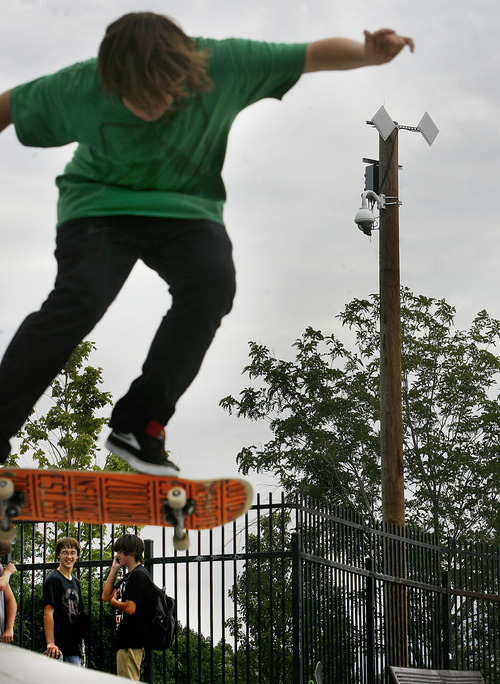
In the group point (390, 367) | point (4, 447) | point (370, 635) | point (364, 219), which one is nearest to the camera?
point (4, 447)

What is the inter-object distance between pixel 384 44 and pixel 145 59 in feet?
3.08

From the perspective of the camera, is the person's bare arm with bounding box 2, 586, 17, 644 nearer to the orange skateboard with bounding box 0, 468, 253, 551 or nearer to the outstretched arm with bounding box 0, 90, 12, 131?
the orange skateboard with bounding box 0, 468, 253, 551

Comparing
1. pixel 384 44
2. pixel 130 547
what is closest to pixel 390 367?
pixel 130 547

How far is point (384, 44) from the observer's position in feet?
13.3

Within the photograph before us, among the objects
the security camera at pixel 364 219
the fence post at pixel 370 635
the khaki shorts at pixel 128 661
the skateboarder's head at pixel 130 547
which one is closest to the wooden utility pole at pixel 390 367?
the security camera at pixel 364 219

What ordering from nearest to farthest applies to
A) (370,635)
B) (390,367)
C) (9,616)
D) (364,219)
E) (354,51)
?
(354,51) < (9,616) < (370,635) < (390,367) < (364,219)

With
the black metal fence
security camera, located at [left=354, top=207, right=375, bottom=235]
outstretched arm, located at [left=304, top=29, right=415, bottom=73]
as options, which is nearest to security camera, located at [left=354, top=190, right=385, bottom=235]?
security camera, located at [left=354, top=207, right=375, bottom=235]

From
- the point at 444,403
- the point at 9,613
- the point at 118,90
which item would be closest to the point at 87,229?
the point at 118,90

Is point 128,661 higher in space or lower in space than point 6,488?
lower

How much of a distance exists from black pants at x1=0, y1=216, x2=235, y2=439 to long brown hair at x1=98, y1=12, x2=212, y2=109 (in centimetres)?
48

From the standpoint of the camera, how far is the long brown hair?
12.7 feet

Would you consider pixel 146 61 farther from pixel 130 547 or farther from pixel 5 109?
pixel 130 547

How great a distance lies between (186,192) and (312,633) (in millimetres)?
5439

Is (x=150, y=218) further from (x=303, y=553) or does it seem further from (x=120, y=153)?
(x=303, y=553)
